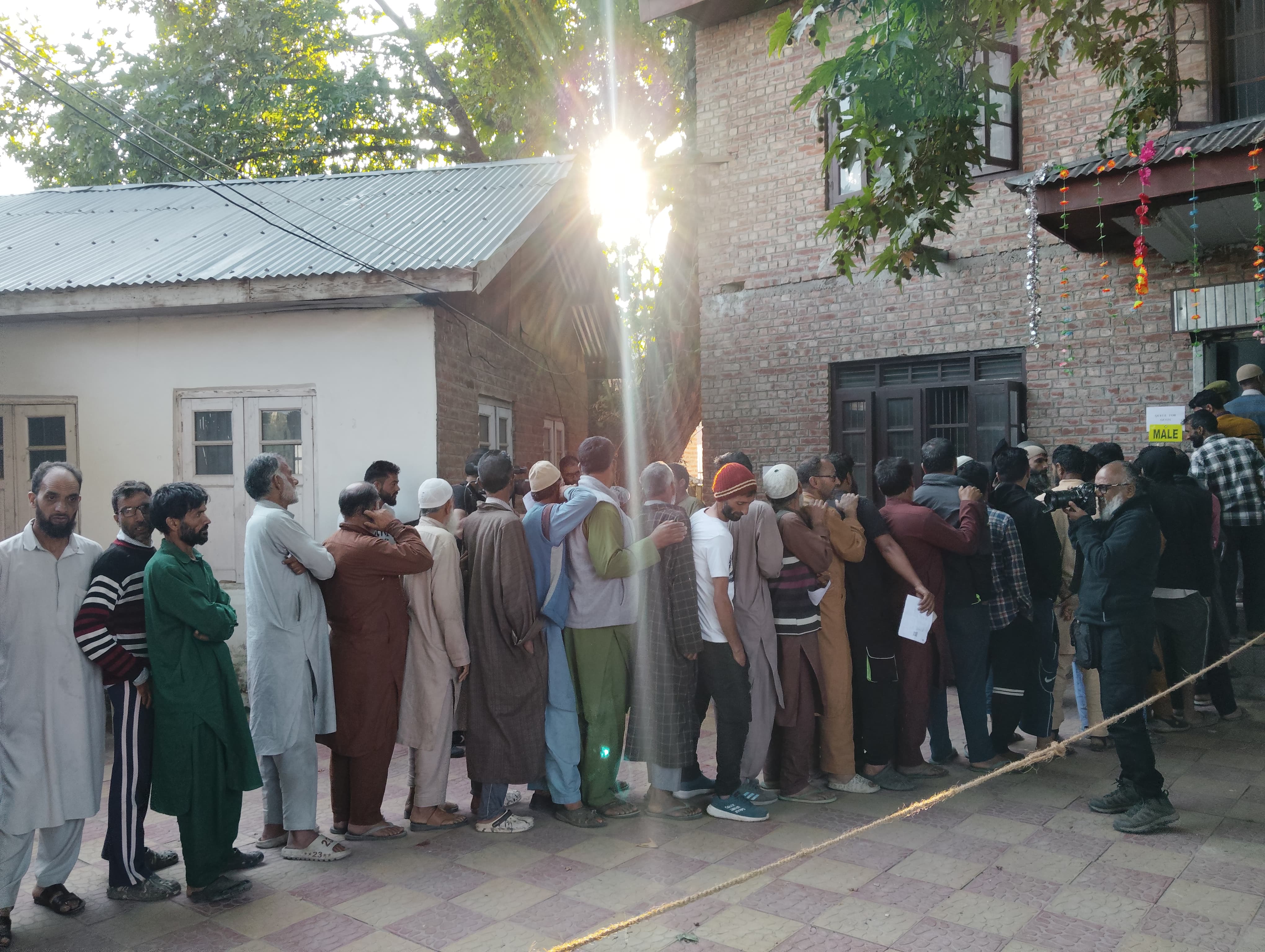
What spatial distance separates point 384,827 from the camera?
16.7ft

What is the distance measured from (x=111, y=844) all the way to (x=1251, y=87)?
10.2m

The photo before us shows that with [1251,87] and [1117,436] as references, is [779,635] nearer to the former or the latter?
[1117,436]

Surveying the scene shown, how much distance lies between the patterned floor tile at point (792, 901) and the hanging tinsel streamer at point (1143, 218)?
583 cm

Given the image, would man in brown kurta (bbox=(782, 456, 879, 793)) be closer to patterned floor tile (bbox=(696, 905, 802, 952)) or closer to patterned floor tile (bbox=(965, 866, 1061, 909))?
patterned floor tile (bbox=(965, 866, 1061, 909))

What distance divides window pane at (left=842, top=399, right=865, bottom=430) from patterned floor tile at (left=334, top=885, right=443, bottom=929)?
7676mm

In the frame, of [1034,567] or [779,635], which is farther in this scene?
[1034,567]

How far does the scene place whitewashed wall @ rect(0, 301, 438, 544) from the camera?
8.65 m

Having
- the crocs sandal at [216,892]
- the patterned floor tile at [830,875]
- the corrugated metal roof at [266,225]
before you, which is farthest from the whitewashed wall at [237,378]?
the patterned floor tile at [830,875]

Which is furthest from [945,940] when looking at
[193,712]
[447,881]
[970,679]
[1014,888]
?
[193,712]

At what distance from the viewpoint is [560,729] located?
5242 mm

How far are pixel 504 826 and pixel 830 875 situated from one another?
1710mm

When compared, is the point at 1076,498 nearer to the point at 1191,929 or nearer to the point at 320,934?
the point at 1191,929

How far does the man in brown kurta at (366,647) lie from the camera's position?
16.3 ft

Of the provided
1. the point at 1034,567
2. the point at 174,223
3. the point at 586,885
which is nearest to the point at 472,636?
the point at 586,885
